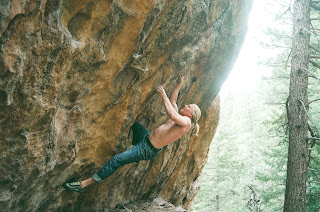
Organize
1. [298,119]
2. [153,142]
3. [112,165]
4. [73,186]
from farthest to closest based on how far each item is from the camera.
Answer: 1. [298,119]
2. [153,142]
3. [112,165]
4. [73,186]

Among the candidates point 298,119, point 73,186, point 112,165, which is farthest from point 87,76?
point 298,119

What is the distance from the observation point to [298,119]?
22.0 feet

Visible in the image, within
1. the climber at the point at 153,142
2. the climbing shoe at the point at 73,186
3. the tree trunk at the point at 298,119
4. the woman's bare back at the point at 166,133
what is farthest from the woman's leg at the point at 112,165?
the tree trunk at the point at 298,119

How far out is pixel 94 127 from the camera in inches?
166

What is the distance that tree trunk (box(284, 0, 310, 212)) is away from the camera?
6328mm

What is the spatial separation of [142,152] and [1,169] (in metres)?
2.25

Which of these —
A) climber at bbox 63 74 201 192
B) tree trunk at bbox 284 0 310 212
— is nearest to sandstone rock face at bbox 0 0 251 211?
climber at bbox 63 74 201 192

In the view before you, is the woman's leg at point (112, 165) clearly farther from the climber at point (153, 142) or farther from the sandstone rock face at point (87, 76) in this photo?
the sandstone rock face at point (87, 76)

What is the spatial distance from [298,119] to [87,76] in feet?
19.2

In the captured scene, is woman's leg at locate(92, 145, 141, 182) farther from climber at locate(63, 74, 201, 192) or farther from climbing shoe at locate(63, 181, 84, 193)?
climbing shoe at locate(63, 181, 84, 193)

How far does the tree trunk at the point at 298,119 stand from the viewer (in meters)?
6.33

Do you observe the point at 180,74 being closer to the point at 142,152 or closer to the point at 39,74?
the point at 142,152

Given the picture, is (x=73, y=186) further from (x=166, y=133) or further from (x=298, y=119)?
(x=298, y=119)

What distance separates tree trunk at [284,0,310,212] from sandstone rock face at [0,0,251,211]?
2.18 metres
